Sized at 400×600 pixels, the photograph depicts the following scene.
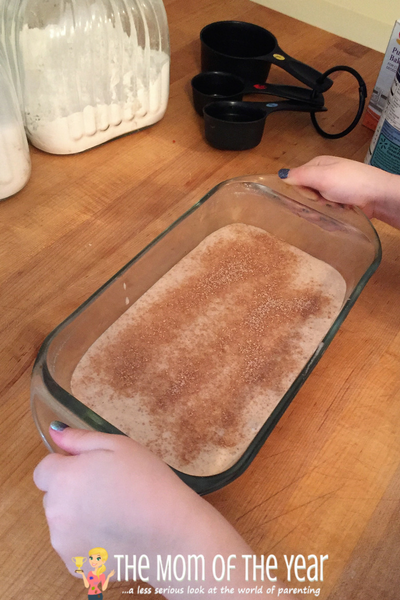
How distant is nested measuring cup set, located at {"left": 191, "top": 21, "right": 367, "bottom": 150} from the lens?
2.87 feet

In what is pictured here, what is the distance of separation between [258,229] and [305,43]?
657 mm

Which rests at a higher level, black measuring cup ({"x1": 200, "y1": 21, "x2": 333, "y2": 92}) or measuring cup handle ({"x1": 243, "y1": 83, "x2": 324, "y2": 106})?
black measuring cup ({"x1": 200, "y1": 21, "x2": 333, "y2": 92})

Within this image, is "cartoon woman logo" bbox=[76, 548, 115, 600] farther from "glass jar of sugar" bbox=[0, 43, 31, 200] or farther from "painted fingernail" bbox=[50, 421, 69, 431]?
"glass jar of sugar" bbox=[0, 43, 31, 200]

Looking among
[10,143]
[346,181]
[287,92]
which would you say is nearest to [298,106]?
[287,92]

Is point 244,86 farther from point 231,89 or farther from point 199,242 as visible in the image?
point 199,242

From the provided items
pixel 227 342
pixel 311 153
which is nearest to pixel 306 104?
pixel 311 153

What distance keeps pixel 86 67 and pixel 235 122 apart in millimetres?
259

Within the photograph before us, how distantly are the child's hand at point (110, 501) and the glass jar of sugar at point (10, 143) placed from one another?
0.46 meters

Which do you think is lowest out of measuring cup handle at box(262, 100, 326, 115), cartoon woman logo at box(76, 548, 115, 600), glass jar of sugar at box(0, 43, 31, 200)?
cartoon woman logo at box(76, 548, 115, 600)

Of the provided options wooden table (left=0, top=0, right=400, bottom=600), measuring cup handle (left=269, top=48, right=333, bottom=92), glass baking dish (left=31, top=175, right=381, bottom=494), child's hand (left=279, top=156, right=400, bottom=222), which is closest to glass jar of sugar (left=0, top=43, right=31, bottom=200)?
wooden table (left=0, top=0, right=400, bottom=600)

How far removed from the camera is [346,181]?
2.22 ft

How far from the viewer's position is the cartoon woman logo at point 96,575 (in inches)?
15.9

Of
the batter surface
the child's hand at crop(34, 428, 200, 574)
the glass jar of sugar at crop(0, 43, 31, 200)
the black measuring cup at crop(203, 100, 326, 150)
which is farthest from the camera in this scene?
the black measuring cup at crop(203, 100, 326, 150)

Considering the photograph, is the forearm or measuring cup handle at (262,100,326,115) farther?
measuring cup handle at (262,100,326,115)
